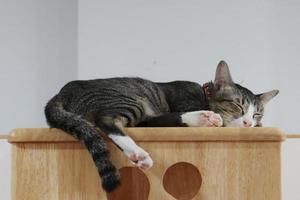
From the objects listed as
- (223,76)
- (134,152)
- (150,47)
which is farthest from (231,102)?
(150,47)

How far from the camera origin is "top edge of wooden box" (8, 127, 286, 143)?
87cm

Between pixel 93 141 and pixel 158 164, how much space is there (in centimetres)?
14

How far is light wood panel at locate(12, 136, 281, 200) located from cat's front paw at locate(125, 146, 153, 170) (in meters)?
0.02

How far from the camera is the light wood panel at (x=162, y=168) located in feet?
2.89

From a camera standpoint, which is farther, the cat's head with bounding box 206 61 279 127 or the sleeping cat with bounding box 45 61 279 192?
the cat's head with bounding box 206 61 279 127

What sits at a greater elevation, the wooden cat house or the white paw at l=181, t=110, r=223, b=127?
the white paw at l=181, t=110, r=223, b=127

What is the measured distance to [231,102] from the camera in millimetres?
1169

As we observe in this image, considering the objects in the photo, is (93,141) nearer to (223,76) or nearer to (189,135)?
(189,135)

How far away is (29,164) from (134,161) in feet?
0.70

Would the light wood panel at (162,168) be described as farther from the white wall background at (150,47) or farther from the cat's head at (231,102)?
the white wall background at (150,47)

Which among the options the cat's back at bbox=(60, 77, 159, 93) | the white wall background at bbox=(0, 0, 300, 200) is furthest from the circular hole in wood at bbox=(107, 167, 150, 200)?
the white wall background at bbox=(0, 0, 300, 200)

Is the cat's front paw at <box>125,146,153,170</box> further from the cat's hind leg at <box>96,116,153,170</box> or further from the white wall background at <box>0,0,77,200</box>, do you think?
the white wall background at <box>0,0,77,200</box>

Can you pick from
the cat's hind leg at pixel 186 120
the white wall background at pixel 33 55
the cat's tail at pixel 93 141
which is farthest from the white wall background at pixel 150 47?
the cat's tail at pixel 93 141

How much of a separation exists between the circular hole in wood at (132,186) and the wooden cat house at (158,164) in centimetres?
9
